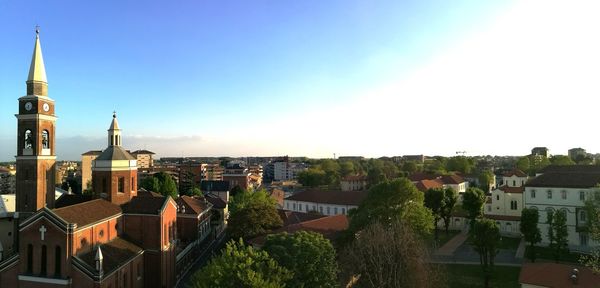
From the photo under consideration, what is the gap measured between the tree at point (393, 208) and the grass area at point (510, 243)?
15.8m

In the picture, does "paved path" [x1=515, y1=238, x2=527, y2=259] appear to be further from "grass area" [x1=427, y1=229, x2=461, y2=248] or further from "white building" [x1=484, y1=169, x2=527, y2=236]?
"grass area" [x1=427, y1=229, x2=461, y2=248]

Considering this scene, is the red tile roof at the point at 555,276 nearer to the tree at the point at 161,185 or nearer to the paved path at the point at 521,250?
the paved path at the point at 521,250

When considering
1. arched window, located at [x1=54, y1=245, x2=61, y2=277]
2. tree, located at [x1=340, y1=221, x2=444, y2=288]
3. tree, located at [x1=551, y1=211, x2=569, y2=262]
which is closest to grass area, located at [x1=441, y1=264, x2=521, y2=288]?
tree, located at [x1=551, y1=211, x2=569, y2=262]

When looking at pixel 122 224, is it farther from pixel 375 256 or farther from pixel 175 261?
pixel 375 256

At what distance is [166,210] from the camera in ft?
111

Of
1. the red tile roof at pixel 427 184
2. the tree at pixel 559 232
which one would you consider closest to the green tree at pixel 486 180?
the red tile roof at pixel 427 184

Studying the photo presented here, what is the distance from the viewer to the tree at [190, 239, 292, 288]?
63.7 ft

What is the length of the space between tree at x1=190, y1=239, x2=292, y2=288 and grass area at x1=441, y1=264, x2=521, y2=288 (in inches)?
645

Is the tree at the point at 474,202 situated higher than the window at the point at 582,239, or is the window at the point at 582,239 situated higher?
the tree at the point at 474,202

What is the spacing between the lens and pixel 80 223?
2705 cm

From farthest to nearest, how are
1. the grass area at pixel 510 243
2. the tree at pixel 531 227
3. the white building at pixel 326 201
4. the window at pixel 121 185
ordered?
Answer: the white building at pixel 326 201
the grass area at pixel 510 243
the tree at pixel 531 227
the window at pixel 121 185

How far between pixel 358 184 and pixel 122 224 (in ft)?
244

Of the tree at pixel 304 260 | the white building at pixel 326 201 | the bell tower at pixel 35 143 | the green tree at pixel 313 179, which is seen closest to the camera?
the tree at pixel 304 260

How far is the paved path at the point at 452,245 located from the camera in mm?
42281
